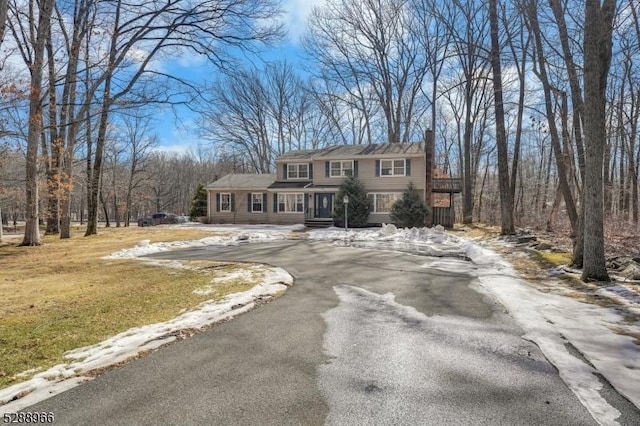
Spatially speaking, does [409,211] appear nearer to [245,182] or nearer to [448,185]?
[448,185]

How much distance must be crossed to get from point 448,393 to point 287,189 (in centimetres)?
2506

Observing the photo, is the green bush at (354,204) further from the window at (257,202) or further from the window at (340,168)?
the window at (257,202)

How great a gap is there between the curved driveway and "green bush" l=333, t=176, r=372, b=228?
18.1 metres

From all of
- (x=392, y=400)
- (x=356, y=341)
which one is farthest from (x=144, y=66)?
(x=392, y=400)

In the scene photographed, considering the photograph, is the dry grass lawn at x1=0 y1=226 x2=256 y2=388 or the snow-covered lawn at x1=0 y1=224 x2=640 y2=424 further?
the dry grass lawn at x1=0 y1=226 x2=256 y2=388

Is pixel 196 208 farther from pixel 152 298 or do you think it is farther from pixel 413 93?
pixel 152 298

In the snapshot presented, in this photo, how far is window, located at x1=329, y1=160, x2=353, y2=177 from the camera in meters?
26.9

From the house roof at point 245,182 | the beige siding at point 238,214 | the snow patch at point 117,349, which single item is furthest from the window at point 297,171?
the snow patch at point 117,349

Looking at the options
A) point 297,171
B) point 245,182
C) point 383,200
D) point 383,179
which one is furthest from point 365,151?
point 245,182

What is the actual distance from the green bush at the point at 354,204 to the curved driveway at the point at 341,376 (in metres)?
18.1

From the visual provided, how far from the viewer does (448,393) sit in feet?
10.6

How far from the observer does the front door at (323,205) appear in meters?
26.9

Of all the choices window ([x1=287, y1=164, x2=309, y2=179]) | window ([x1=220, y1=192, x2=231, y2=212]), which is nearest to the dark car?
window ([x1=220, y1=192, x2=231, y2=212])

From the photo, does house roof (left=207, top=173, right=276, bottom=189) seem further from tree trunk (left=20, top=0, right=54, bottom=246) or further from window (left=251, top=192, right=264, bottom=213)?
tree trunk (left=20, top=0, right=54, bottom=246)
